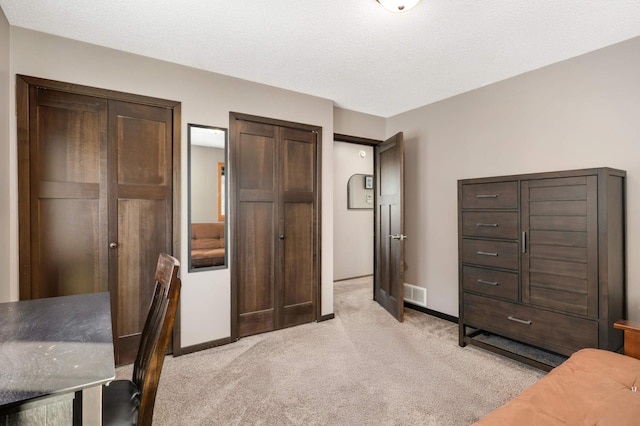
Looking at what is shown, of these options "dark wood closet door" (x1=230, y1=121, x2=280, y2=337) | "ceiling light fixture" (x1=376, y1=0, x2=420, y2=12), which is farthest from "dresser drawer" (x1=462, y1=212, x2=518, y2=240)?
"dark wood closet door" (x1=230, y1=121, x2=280, y2=337)

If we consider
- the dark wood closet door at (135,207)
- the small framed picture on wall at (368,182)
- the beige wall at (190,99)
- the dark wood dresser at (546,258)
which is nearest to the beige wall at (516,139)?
the dark wood dresser at (546,258)

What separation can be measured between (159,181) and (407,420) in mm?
2557

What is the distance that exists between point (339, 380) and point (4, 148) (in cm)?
277

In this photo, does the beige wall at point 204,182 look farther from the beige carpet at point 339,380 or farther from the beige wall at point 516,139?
the beige wall at point 516,139

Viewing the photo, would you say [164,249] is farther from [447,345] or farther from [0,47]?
[447,345]

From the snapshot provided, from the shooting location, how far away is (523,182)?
2518 millimetres

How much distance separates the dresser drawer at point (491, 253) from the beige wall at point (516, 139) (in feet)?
2.35

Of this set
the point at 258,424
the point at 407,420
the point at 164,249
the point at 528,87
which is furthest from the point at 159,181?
the point at 528,87

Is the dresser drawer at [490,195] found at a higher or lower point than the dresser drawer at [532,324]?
higher

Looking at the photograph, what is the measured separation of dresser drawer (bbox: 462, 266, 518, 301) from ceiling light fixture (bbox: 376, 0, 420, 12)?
6.92 ft

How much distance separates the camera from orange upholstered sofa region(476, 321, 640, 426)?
115 cm

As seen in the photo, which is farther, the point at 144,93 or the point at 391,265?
the point at 391,265

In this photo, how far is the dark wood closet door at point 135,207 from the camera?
2.56 meters

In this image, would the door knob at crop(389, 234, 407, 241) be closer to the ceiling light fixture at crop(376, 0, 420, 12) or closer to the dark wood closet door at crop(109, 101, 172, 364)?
the ceiling light fixture at crop(376, 0, 420, 12)
